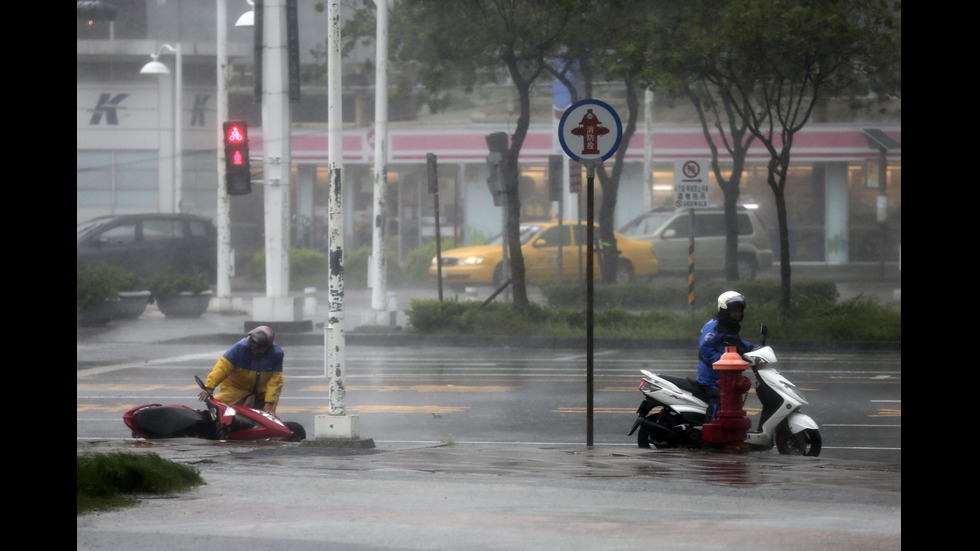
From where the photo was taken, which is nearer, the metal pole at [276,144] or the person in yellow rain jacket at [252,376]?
the person in yellow rain jacket at [252,376]

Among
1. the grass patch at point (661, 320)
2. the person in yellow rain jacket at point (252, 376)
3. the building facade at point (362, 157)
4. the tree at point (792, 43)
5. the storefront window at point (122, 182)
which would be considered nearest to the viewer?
the person in yellow rain jacket at point (252, 376)

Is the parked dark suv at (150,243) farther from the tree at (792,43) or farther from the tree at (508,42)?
the tree at (792,43)

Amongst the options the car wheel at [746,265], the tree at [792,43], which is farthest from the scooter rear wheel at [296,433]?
the car wheel at [746,265]

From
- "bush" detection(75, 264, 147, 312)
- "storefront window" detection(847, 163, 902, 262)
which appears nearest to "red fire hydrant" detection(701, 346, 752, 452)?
"bush" detection(75, 264, 147, 312)

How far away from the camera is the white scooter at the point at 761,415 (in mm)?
9219

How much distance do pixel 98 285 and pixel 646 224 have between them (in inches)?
565

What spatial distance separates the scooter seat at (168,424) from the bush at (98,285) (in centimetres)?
1353

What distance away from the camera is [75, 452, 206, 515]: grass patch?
630cm

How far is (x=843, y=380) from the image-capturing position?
15.0 m

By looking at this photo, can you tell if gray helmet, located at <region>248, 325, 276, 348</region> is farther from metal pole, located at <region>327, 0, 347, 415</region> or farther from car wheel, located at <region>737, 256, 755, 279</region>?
car wheel, located at <region>737, 256, 755, 279</region>

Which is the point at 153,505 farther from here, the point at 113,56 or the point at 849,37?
the point at 113,56

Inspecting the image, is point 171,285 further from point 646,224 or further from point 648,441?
point 648,441

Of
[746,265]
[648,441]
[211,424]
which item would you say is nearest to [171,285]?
[746,265]

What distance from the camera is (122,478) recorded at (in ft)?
22.2
